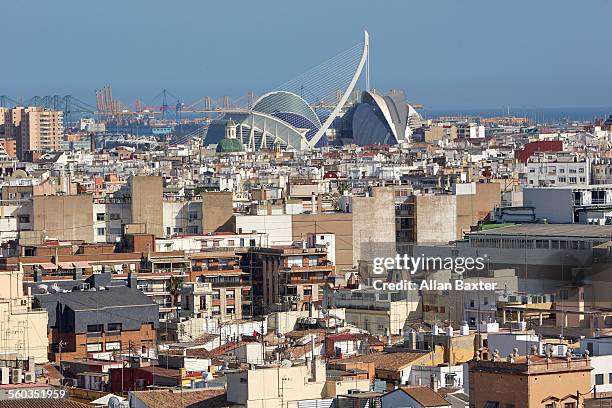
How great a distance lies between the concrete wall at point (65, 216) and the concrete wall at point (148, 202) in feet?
3.57

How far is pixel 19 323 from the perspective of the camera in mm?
35156

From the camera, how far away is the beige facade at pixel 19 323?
3438 centimetres

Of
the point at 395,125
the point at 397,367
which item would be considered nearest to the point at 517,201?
the point at 397,367

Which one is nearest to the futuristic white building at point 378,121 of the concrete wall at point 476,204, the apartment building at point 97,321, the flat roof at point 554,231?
the concrete wall at point 476,204

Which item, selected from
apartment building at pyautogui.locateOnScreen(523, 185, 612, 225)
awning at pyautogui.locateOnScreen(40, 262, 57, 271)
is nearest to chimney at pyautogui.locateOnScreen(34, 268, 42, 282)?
awning at pyautogui.locateOnScreen(40, 262, 57, 271)

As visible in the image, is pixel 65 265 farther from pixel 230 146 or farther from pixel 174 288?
pixel 230 146

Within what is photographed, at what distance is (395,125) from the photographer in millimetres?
174625

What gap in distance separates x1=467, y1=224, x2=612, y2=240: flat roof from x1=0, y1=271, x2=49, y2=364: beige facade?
989cm

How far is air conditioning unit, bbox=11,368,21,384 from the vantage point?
2716 centimetres

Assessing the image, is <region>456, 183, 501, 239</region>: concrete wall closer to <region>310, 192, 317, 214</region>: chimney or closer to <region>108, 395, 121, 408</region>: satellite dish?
<region>310, 192, 317, 214</region>: chimney

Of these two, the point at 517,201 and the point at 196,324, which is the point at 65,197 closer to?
the point at 517,201

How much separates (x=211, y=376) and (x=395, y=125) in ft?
486

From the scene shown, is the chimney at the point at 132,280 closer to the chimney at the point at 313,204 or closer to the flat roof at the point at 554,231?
the flat roof at the point at 554,231

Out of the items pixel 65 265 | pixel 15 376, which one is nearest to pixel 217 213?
pixel 65 265
